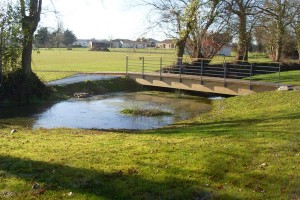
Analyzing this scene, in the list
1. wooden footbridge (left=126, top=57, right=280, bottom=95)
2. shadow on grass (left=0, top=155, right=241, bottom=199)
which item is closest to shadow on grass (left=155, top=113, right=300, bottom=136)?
shadow on grass (left=0, top=155, right=241, bottom=199)

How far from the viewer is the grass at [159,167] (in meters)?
5.79

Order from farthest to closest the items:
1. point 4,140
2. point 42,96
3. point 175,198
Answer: point 42,96 → point 4,140 → point 175,198

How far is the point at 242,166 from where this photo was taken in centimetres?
680

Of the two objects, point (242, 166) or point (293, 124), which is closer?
point (242, 166)

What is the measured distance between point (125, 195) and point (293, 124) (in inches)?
243

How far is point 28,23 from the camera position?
19625 mm

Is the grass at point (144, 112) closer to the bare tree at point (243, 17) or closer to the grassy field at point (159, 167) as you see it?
the grassy field at point (159, 167)

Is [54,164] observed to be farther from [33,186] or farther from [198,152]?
[198,152]

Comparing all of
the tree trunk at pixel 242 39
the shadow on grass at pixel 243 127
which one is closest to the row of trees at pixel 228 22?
the tree trunk at pixel 242 39

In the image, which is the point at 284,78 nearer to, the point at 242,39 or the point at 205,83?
the point at 205,83

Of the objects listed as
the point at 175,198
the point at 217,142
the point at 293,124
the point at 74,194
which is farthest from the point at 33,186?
the point at 293,124

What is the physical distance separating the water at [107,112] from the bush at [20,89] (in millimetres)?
1372

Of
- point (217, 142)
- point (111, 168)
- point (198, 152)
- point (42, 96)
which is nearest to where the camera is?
point (111, 168)

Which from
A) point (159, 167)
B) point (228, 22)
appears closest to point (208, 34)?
point (228, 22)
